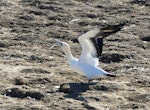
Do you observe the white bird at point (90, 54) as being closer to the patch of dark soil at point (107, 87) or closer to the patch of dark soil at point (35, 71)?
the patch of dark soil at point (107, 87)

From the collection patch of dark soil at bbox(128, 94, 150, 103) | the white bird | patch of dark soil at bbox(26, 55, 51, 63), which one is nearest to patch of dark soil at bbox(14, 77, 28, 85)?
the white bird

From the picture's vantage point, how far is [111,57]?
33.4 ft

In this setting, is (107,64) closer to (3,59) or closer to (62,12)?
(3,59)

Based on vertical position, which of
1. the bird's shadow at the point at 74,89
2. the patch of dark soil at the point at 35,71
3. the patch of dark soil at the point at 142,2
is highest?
the patch of dark soil at the point at 142,2

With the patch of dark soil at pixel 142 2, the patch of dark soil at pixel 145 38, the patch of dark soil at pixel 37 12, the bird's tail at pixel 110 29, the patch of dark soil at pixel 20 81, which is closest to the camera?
the bird's tail at pixel 110 29

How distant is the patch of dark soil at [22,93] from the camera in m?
8.34

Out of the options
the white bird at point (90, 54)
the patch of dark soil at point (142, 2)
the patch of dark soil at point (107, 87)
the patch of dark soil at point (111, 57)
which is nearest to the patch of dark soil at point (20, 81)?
the white bird at point (90, 54)

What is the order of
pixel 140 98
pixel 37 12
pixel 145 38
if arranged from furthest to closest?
pixel 37 12
pixel 145 38
pixel 140 98

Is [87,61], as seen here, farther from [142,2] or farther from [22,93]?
[142,2]

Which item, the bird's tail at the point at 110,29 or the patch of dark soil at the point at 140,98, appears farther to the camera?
the bird's tail at the point at 110,29

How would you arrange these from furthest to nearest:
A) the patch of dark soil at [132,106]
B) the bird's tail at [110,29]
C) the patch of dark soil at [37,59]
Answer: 1. the patch of dark soil at [37,59]
2. the bird's tail at [110,29]
3. the patch of dark soil at [132,106]

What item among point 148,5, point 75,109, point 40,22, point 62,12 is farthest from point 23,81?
point 148,5

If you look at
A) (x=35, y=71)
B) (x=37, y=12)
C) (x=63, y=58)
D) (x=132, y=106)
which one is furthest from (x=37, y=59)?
(x=37, y=12)

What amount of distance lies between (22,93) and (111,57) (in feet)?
7.49
